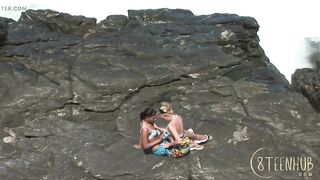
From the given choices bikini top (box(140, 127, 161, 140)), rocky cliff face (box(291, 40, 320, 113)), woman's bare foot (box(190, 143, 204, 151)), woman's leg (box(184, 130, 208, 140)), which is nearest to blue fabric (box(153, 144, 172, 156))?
bikini top (box(140, 127, 161, 140))

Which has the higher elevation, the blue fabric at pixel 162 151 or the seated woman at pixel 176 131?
the seated woman at pixel 176 131

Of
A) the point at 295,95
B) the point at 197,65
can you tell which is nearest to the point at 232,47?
the point at 197,65

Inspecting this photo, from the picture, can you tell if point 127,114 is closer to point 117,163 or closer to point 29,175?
point 117,163

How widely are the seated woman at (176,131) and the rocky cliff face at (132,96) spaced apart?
0.37 meters

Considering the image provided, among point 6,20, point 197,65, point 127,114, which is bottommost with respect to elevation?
point 127,114

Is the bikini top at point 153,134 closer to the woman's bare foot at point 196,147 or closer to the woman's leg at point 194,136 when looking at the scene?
the woman's leg at point 194,136

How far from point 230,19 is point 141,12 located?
473 cm

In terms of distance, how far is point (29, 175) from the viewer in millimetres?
14531

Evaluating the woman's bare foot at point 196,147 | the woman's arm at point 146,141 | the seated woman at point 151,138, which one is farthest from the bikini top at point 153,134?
the woman's bare foot at point 196,147

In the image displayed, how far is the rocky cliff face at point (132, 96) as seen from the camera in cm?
1487

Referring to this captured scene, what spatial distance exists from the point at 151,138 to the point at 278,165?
417 cm

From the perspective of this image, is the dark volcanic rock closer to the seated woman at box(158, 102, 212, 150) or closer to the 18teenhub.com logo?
the 18teenhub.com logo

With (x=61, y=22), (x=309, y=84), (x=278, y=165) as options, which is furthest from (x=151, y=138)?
(x=61, y=22)

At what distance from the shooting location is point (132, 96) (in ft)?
60.4
